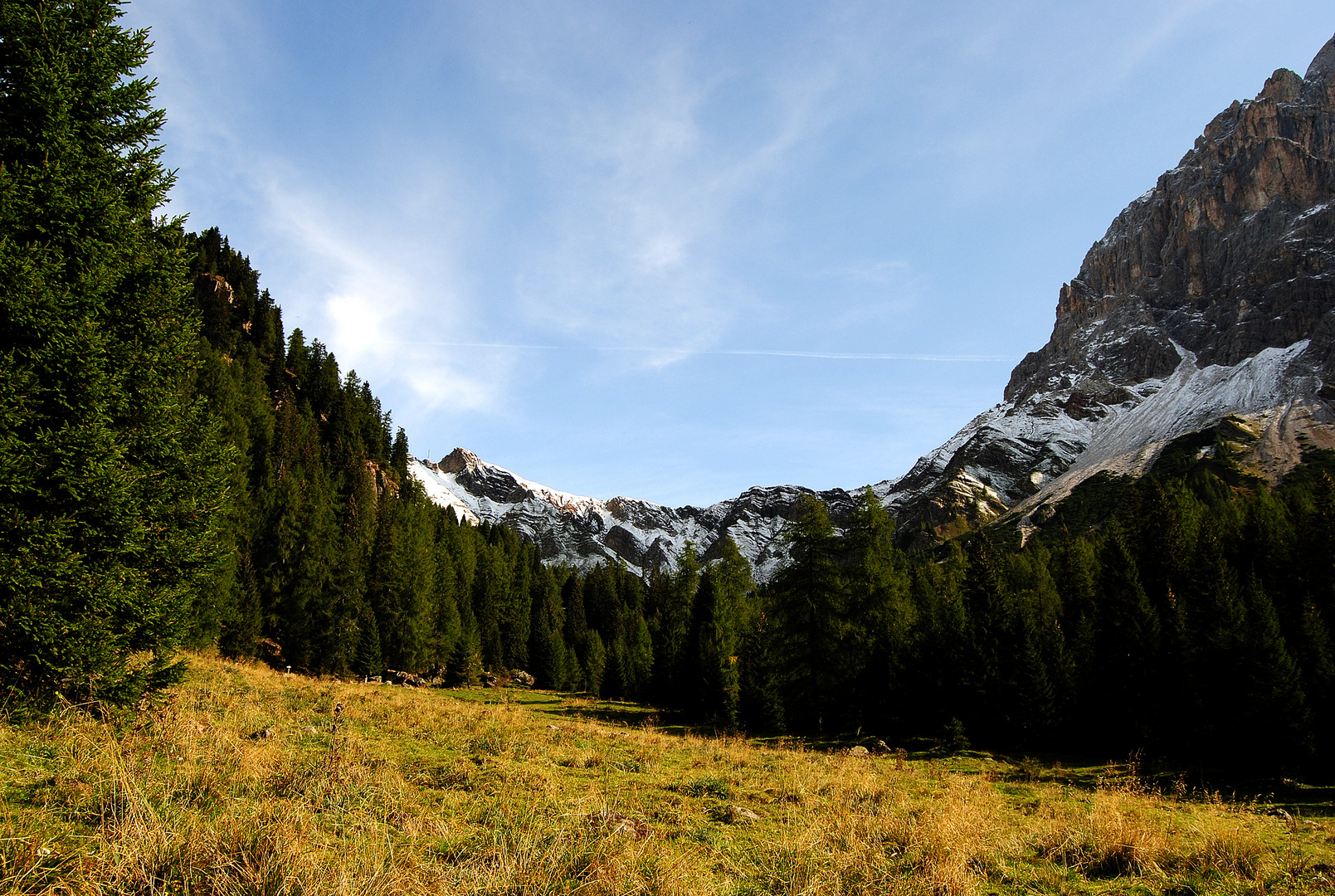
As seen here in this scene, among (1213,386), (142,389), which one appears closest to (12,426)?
(142,389)

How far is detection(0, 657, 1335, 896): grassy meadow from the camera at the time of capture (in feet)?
12.5

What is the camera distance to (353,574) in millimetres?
41344

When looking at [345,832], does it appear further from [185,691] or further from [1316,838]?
[1316,838]

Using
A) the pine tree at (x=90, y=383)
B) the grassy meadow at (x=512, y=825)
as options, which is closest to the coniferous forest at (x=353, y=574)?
the pine tree at (x=90, y=383)

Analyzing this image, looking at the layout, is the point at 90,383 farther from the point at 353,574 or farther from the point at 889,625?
the point at 353,574

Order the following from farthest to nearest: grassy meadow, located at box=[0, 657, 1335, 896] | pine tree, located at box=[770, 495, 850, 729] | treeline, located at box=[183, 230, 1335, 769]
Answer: pine tree, located at box=[770, 495, 850, 729] < treeline, located at box=[183, 230, 1335, 769] < grassy meadow, located at box=[0, 657, 1335, 896]

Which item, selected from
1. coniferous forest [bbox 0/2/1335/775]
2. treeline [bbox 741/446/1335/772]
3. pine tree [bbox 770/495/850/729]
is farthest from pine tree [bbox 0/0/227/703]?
treeline [bbox 741/446/1335/772]

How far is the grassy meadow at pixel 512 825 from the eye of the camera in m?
3.79

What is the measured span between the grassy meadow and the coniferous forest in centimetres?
281

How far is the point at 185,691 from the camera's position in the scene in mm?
12633

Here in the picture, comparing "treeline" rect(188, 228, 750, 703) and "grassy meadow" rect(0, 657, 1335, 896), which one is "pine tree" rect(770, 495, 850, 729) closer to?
"treeline" rect(188, 228, 750, 703)

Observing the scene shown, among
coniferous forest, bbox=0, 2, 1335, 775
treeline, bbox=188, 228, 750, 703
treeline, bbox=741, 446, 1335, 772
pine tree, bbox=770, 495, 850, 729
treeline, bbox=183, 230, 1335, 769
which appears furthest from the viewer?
treeline, bbox=188, 228, 750, 703

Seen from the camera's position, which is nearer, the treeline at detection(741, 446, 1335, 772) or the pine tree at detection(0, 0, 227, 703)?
the pine tree at detection(0, 0, 227, 703)

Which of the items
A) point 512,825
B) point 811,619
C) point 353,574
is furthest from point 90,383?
point 353,574
